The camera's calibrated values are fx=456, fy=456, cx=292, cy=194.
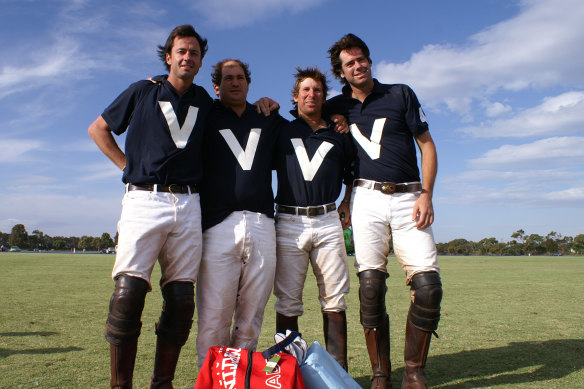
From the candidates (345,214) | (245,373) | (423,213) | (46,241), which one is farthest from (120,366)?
(46,241)

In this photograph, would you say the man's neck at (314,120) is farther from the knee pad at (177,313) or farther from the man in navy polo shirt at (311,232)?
the knee pad at (177,313)

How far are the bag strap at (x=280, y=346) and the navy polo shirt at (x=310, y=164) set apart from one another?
1.09 m

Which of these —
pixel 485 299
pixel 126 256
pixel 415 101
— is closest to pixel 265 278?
pixel 126 256

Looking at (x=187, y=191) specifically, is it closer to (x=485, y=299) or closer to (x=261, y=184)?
(x=261, y=184)

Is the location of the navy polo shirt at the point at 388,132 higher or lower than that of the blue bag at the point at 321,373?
higher

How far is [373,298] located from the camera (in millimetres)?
3520

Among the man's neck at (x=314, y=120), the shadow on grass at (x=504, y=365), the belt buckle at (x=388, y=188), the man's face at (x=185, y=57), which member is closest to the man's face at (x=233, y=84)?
the man's face at (x=185, y=57)

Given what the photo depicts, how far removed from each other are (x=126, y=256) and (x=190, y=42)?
169cm

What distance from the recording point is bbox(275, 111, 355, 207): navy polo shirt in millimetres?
3697

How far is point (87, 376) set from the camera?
12.1ft

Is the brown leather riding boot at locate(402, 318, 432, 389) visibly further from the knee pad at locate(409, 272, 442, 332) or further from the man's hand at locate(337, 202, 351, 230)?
the man's hand at locate(337, 202, 351, 230)

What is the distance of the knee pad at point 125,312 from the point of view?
9.72ft

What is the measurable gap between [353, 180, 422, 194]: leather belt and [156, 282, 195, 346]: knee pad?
1620 millimetres

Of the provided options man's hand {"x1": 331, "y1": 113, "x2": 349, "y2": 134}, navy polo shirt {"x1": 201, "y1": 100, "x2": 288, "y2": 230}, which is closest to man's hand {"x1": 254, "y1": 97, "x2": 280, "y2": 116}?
navy polo shirt {"x1": 201, "y1": 100, "x2": 288, "y2": 230}
